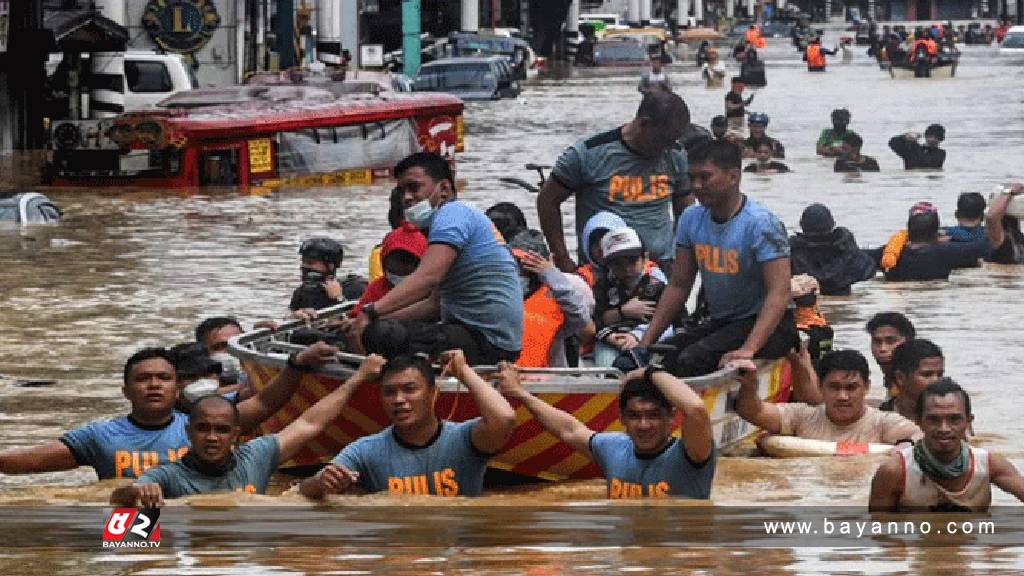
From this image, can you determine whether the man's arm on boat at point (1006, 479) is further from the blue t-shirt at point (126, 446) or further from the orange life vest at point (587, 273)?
the orange life vest at point (587, 273)

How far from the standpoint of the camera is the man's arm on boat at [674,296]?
11938mm

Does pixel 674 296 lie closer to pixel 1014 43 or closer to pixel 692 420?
pixel 692 420

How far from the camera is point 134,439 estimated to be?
34.1ft

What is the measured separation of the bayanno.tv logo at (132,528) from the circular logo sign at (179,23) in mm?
35650

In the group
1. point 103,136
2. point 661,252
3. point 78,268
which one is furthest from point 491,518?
point 103,136

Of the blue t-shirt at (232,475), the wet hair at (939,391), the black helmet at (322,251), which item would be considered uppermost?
the black helmet at (322,251)

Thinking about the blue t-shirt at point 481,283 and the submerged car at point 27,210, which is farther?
the submerged car at point 27,210

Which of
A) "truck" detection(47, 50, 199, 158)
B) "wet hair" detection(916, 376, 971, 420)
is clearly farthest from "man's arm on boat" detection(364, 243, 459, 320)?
"truck" detection(47, 50, 199, 158)

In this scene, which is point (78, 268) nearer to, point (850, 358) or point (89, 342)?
point (89, 342)

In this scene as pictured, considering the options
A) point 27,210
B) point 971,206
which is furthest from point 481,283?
point 27,210

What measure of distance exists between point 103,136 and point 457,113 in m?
5.99

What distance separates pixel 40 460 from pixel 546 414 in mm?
2190

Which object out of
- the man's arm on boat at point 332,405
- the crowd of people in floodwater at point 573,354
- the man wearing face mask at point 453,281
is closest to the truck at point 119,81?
the crowd of people in floodwater at point 573,354

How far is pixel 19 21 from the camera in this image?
127 feet
